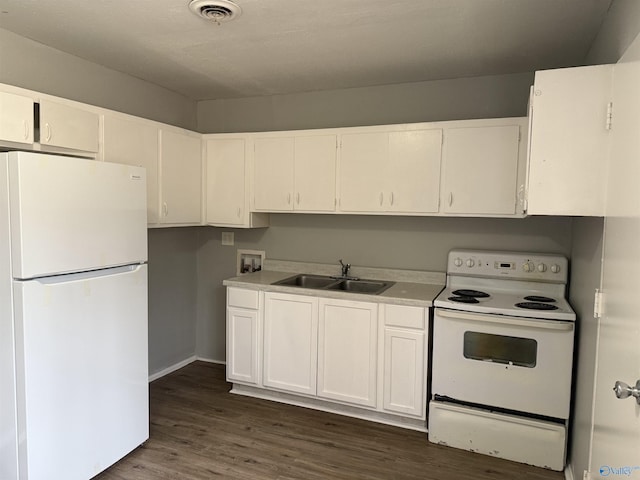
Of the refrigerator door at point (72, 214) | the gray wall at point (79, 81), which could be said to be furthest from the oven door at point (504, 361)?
the gray wall at point (79, 81)

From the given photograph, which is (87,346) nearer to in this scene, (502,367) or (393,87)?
(502,367)

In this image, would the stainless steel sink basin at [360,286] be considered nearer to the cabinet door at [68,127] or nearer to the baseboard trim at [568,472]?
the baseboard trim at [568,472]

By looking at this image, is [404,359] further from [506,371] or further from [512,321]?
[512,321]

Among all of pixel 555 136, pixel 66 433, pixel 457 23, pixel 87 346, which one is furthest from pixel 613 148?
pixel 66 433

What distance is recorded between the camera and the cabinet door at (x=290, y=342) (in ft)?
10.2

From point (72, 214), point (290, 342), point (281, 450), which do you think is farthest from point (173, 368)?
point (72, 214)

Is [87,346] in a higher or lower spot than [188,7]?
lower

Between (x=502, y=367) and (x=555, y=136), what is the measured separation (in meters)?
1.40

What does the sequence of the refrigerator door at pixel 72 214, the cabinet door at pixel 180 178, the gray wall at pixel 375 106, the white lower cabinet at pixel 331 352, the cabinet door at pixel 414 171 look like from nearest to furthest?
the refrigerator door at pixel 72 214 < the white lower cabinet at pixel 331 352 < the cabinet door at pixel 414 171 < the gray wall at pixel 375 106 < the cabinet door at pixel 180 178

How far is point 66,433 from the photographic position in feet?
6.81

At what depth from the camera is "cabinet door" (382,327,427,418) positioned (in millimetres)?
2801

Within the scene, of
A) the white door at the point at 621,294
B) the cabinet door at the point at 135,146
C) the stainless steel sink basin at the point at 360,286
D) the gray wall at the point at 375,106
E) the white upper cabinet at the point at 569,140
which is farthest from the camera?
the stainless steel sink basin at the point at 360,286

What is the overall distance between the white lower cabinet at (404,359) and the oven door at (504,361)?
0.10m

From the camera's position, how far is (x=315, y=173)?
331cm
